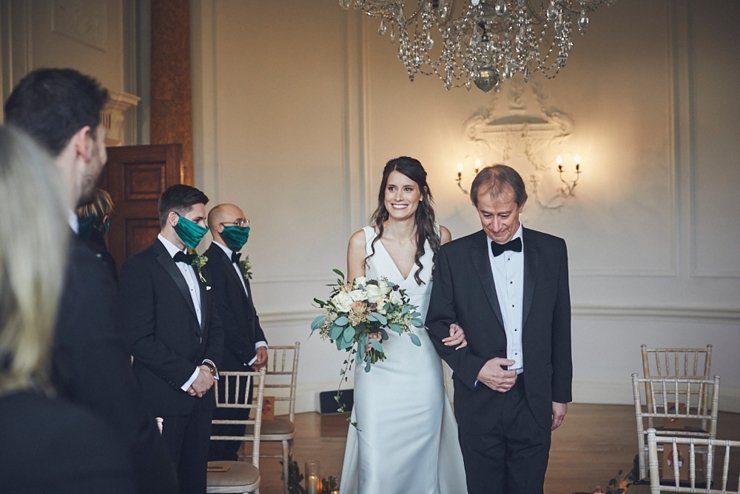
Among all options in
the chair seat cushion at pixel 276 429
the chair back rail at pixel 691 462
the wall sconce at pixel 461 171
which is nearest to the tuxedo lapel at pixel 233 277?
the chair seat cushion at pixel 276 429

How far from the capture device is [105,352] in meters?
1.38

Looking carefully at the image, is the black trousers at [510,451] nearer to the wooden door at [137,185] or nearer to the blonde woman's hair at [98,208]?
the blonde woman's hair at [98,208]

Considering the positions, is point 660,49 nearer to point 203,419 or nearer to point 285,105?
point 285,105

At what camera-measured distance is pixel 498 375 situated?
3438mm

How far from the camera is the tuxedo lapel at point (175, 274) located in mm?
3807

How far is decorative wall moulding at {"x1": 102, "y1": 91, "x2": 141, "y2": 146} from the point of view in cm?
679

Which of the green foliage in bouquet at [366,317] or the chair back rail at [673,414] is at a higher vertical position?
the green foliage in bouquet at [366,317]

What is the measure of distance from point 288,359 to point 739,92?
5010 mm

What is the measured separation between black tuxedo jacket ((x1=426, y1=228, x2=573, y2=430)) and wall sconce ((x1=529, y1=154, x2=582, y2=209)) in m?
4.81

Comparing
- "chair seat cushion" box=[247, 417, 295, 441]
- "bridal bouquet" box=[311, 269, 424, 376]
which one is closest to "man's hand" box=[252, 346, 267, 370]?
"chair seat cushion" box=[247, 417, 295, 441]

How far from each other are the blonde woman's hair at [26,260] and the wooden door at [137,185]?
5264 mm

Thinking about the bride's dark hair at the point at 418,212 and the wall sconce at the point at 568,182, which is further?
the wall sconce at the point at 568,182

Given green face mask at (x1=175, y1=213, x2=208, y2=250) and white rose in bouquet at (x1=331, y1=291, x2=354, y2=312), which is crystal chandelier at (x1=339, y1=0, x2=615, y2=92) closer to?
green face mask at (x1=175, y1=213, x2=208, y2=250)

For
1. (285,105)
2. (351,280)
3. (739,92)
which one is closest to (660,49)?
(739,92)
